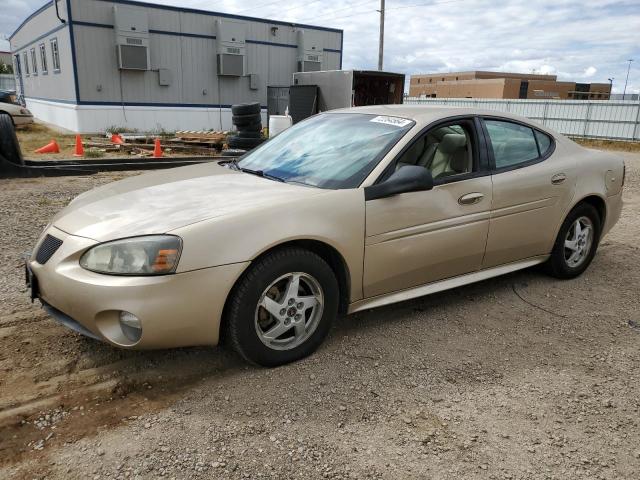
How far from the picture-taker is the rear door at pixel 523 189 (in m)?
3.98

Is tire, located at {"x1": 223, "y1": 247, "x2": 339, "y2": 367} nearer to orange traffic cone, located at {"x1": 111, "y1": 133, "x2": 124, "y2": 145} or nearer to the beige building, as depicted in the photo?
orange traffic cone, located at {"x1": 111, "y1": 133, "x2": 124, "y2": 145}

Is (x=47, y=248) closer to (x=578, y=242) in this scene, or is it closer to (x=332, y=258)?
(x=332, y=258)

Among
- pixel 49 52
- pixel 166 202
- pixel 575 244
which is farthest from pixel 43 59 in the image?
pixel 575 244

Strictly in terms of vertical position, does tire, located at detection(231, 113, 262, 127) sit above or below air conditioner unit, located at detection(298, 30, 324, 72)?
below

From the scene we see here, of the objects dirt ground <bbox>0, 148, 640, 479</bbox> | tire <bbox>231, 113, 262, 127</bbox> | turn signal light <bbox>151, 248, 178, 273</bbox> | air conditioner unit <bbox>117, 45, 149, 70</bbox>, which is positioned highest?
air conditioner unit <bbox>117, 45, 149, 70</bbox>

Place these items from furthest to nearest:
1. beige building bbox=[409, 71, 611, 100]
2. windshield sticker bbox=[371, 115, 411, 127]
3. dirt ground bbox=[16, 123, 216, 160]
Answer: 1. beige building bbox=[409, 71, 611, 100]
2. dirt ground bbox=[16, 123, 216, 160]
3. windshield sticker bbox=[371, 115, 411, 127]

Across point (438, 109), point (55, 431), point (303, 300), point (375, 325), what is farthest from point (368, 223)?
point (55, 431)

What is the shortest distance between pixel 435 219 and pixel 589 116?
23.4m

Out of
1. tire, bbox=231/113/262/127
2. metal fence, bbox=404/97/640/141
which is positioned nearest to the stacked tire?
tire, bbox=231/113/262/127

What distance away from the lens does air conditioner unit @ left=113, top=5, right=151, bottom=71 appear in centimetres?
1803

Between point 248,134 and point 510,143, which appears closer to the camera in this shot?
point 510,143

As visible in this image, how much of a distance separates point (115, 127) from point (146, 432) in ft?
60.5

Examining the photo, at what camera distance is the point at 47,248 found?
297 cm

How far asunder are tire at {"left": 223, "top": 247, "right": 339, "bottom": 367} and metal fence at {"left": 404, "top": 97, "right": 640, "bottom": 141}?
19810 millimetres
